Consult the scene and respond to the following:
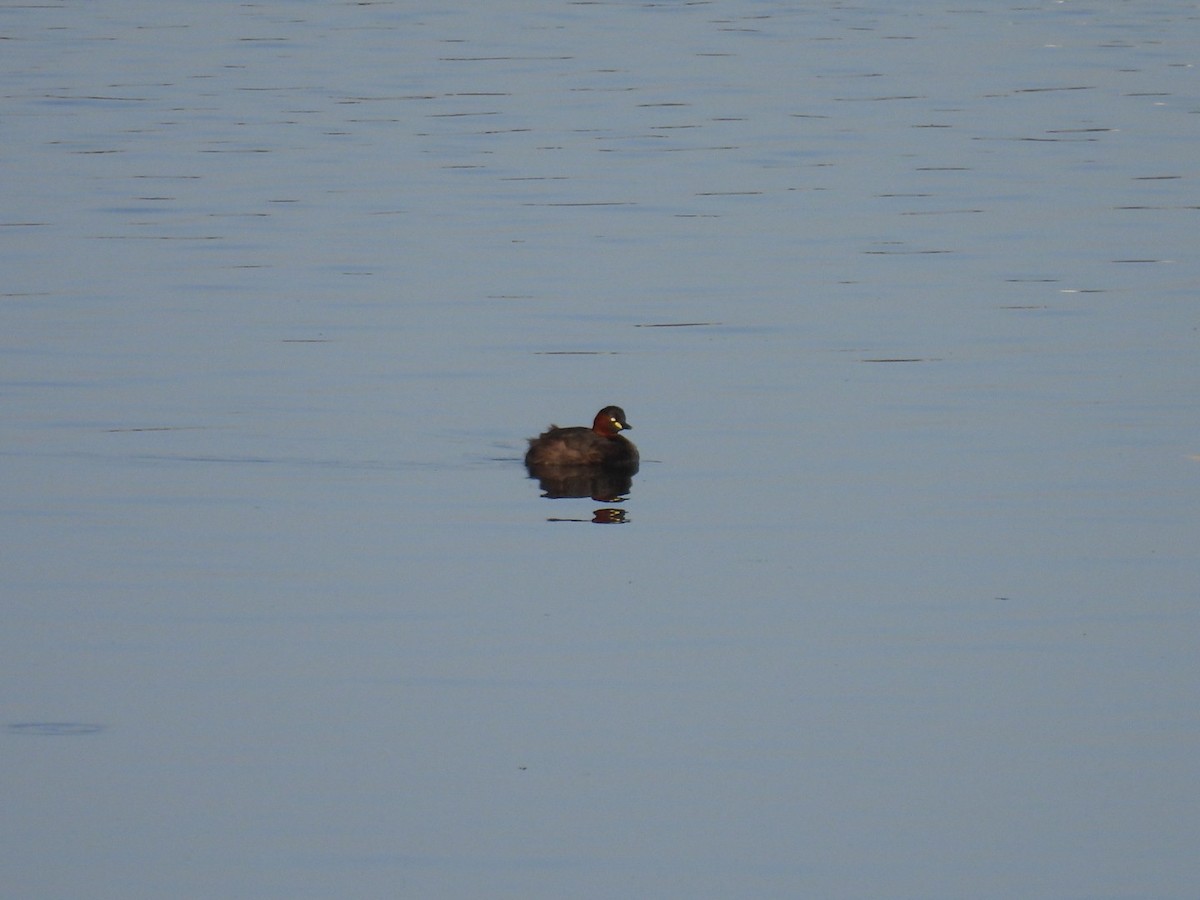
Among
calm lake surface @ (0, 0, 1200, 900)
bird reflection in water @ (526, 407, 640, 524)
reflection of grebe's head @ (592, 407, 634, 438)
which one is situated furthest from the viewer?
reflection of grebe's head @ (592, 407, 634, 438)

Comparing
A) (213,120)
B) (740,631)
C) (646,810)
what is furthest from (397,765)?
(213,120)

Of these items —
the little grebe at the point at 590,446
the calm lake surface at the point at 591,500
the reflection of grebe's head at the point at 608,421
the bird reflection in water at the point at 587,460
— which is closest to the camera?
the calm lake surface at the point at 591,500

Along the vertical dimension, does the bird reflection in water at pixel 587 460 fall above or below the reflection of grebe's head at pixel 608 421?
below

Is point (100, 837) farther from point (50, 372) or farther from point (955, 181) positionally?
point (955, 181)

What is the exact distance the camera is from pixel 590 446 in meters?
15.9

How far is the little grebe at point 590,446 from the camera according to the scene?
1586cm

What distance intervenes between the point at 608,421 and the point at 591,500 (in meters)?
0.86

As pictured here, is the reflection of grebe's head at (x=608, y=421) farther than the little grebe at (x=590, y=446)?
Yes

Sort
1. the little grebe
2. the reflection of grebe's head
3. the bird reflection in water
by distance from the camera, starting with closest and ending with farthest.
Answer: the bird reflection in water
the little grebe
the reflection of grebe's head

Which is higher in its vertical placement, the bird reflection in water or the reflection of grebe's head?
the reflection of grebe's head

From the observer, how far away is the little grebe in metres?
15.9

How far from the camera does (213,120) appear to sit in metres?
33.5

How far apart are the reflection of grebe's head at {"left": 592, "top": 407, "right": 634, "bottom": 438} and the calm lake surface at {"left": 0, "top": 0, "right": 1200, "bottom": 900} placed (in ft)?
1.33

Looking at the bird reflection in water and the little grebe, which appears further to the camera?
the little grebe
